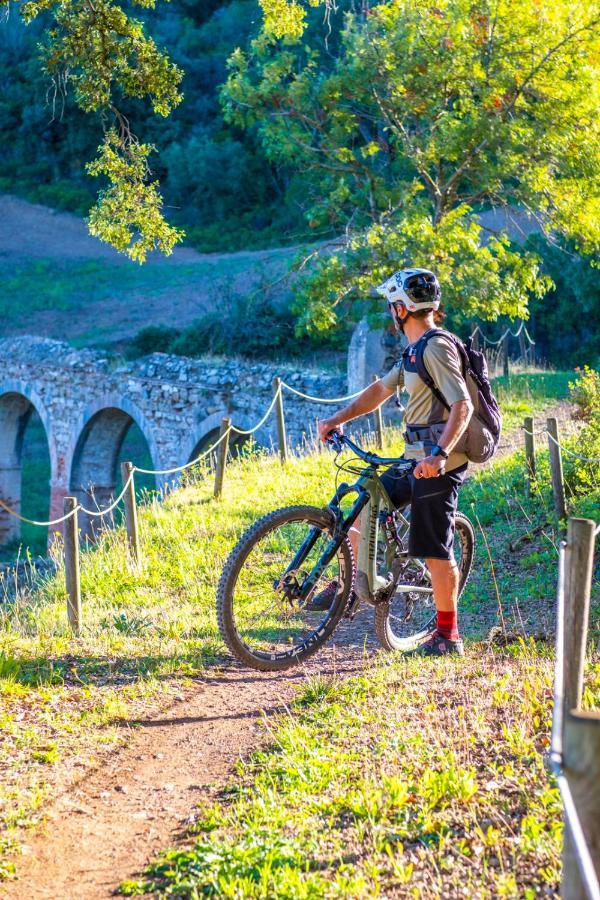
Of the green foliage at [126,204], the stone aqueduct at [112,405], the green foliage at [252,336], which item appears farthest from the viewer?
the green foliage at [252,336]

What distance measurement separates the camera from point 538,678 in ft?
15.1

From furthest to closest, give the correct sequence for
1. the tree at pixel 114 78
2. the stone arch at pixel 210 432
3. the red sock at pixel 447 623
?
the stone arch at pixel 210 432 → the tree at pixel 114 78 → the red sock at pixel 447 623

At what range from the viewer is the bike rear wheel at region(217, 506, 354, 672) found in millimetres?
4922

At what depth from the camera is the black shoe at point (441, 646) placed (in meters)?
5.25

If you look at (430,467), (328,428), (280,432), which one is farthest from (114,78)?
(280,432)

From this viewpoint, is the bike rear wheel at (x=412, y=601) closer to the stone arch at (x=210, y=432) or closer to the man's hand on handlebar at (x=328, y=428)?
the man's hand on handlebar at (x=328, y=428)

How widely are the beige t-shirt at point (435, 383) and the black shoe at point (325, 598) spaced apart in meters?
0.78

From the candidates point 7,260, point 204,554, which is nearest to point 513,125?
point 204,554

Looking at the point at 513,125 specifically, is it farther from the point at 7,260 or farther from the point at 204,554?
the point at 7,260

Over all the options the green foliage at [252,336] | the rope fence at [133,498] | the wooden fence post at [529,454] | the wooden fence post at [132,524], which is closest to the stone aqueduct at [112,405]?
the green foliage at [252,336]

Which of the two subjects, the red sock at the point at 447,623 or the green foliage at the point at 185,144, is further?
the green foliage at the point at 185,144

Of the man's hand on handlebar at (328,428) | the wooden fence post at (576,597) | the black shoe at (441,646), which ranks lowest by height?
the black shoe at (441,646)

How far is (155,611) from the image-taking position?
23.1 ft

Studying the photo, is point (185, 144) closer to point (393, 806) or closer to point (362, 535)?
point (362, 535)
